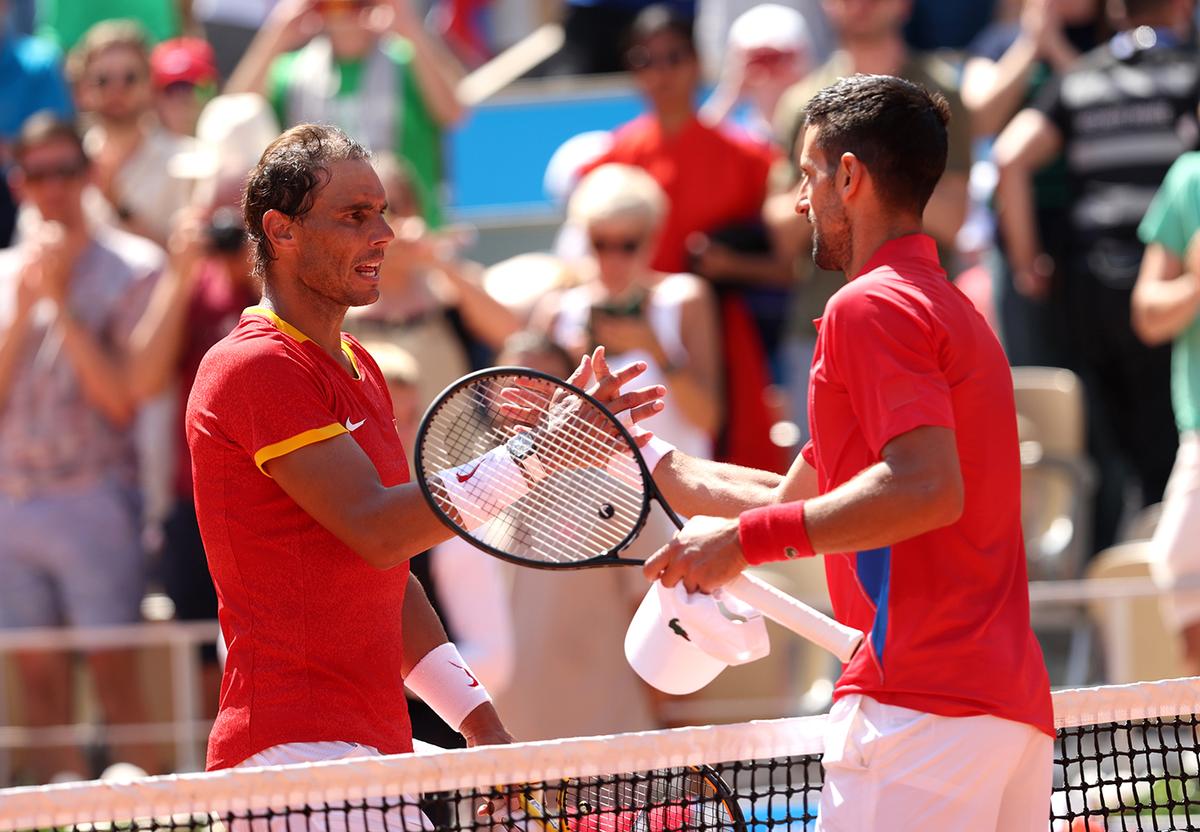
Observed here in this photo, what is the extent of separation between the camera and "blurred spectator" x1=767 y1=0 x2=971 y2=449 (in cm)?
731

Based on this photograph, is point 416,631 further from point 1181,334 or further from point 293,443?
point 1181,334

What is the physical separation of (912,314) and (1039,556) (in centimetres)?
469

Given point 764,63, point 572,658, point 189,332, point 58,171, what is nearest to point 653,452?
point 572,658

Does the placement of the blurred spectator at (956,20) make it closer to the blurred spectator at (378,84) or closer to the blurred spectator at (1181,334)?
the blurred spectator at (378,84)

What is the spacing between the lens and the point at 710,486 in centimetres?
375

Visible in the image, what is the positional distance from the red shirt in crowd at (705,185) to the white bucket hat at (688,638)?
4.32 m

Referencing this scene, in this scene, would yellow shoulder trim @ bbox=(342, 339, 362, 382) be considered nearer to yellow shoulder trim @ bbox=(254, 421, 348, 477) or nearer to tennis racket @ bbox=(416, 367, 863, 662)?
tennis racket @ bbox=(416, 367, 863, 662)

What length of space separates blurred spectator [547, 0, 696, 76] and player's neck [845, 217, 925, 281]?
19.1ft

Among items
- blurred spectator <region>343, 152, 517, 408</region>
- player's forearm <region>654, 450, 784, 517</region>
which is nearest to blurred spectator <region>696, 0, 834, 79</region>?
blurred spectator <region>343, 152, 517, 408</region>

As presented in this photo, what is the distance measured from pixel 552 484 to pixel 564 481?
0.02 m

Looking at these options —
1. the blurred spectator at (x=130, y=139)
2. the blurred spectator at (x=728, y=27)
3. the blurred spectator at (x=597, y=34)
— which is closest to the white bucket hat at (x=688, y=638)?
the blurred spectator at (x=130, y=139)

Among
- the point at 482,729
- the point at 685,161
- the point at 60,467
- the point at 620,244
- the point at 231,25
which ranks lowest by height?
the point at 482,729

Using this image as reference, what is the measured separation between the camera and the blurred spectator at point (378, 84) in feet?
26.7

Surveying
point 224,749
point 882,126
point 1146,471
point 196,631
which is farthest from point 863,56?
point 224,749
